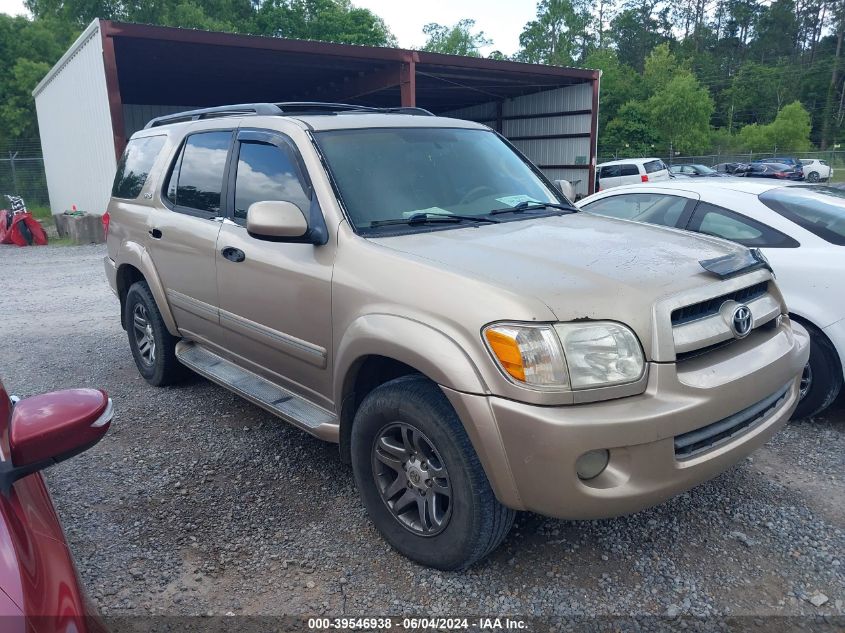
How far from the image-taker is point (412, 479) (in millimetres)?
2832

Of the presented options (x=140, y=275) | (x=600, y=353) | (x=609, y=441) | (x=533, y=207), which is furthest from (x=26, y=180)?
(x=609, y=441)

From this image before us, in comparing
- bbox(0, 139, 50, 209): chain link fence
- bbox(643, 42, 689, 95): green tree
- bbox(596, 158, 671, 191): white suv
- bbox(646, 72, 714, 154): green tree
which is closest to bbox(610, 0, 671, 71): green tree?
bbox(643, 42, 689, 95): green tree

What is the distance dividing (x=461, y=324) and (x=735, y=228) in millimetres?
2964

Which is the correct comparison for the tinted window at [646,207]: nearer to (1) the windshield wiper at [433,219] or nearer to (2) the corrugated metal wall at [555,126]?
(1) the windshield wiper at [433,219]

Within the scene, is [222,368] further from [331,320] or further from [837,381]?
[837,381]

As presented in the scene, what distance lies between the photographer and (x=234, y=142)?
403 centimetres

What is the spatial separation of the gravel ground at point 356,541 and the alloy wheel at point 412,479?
0.24 meters

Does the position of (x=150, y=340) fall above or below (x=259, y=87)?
below

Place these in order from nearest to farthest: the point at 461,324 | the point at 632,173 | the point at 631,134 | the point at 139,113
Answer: the point at 461,324, the point at 632,173, the point at 139,113, the point at 631,134

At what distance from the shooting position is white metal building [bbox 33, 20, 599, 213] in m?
13.6

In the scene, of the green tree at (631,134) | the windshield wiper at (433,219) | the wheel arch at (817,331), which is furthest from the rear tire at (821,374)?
the green tree at (631,134)

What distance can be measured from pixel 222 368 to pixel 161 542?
128 centimetres

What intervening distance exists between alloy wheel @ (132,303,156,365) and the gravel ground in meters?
0.85

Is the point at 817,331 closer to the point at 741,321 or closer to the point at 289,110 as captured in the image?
the point at 741,321
